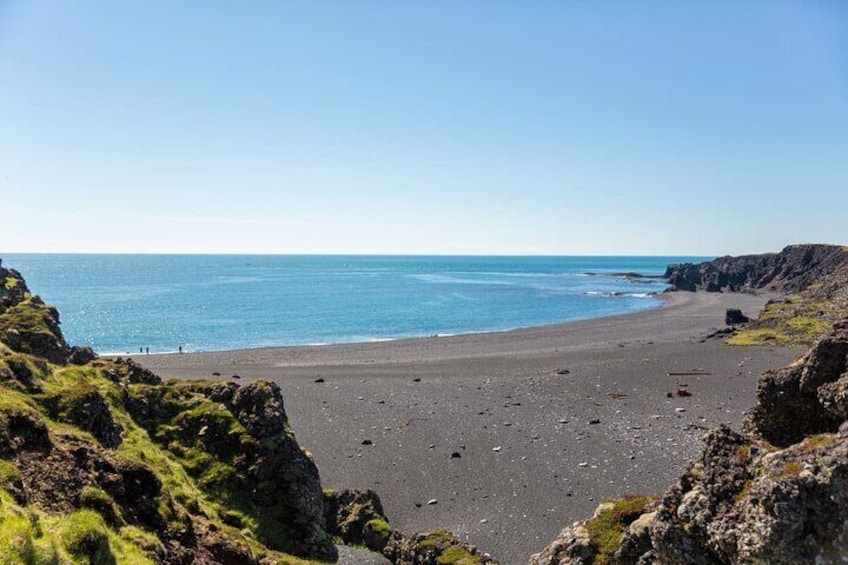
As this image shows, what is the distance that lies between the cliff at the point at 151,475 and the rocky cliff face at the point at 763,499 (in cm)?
683

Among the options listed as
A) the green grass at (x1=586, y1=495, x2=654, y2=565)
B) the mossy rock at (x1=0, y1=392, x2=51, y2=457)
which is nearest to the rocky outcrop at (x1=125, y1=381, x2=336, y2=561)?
the mossy rock at (x1=0, y1=392, x2=51, y2=457)

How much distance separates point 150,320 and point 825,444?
11354 cm

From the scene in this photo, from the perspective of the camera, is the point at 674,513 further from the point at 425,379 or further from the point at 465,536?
the point at 425,379

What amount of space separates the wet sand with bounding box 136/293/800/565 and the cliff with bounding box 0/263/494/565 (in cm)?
611

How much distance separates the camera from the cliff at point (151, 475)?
28.8ft

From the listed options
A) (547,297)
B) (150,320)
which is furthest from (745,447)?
(547,297)

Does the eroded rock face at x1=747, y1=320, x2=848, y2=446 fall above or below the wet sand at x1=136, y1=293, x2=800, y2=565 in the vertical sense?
above

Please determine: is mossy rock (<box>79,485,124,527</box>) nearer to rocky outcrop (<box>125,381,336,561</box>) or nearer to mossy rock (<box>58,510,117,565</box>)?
mossy rock (<box>58,510,117,565</box>)

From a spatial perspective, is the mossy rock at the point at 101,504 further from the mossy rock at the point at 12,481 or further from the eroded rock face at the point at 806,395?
the eroded rock face at the point at 806,395

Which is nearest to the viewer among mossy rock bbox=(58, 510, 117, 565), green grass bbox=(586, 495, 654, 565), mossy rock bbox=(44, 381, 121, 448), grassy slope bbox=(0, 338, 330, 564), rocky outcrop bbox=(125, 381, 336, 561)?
grassy slope bbox=(0, 338, 330, 564)

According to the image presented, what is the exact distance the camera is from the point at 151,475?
37.7 feet

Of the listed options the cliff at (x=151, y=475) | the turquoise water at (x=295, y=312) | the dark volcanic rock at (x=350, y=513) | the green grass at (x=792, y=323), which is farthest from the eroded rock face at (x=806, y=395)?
the turquoise water at (x=295, y=312)

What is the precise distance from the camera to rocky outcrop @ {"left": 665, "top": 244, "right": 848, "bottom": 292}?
130m

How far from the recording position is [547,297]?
149 meters
